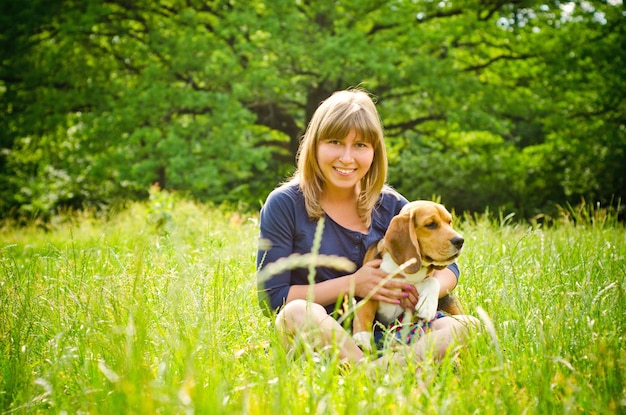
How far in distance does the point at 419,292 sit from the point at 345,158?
88 cm

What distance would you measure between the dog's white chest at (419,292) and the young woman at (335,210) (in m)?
0.05

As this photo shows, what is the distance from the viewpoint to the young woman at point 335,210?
3.04 m

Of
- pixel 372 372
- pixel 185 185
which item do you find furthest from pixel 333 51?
pixel 372 372

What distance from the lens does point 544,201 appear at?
47.9 ft

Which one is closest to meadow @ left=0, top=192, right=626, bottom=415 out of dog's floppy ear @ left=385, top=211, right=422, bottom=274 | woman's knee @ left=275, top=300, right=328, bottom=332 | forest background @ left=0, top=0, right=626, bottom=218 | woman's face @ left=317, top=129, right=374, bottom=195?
woman's knee @ left=275, top=300, right=328, bottom=332

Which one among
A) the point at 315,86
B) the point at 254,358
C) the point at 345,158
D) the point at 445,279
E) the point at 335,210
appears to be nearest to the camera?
the point at 254,358

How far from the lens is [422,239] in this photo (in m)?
2.98

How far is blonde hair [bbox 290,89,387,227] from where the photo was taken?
10.8 ft

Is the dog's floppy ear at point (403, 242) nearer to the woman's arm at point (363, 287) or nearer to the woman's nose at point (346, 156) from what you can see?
the woman's arm at point (363, 287)

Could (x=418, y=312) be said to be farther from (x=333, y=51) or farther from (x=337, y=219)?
(x=333, y=51)

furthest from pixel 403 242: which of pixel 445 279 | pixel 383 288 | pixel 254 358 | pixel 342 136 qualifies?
pixel 254 358

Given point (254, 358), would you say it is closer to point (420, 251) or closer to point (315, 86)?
point (420, 251)

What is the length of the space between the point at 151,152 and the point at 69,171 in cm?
258

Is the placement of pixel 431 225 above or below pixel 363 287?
above
